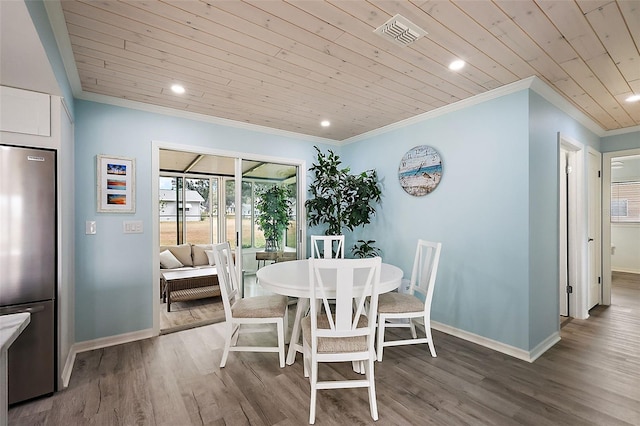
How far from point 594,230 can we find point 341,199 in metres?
3.37

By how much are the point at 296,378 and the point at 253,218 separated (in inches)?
84.6

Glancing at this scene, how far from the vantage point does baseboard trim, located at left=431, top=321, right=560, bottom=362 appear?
2545 millimetres

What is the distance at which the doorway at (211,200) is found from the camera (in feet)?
11.4

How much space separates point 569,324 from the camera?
3367 millimetres

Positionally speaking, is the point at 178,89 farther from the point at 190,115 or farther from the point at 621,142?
the point at 621,142

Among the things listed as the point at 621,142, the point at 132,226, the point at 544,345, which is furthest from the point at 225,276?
the point at 621,142

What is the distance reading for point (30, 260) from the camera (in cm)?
197

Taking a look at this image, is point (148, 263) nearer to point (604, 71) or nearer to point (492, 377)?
point (492, 377)

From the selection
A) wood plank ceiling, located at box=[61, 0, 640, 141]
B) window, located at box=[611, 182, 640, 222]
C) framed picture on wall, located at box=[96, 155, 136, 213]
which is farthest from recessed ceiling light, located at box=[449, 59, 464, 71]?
window, located at box=[611, 182, 640, 222]

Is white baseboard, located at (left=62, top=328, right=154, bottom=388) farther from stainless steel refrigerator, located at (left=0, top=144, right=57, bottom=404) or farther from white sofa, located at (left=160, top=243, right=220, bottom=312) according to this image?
white sofa, located at (left=160, top=243, right=220, bottom=312)

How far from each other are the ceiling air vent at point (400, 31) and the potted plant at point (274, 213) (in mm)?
2581

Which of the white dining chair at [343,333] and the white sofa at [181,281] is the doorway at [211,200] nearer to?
the white sofa at [181,281]

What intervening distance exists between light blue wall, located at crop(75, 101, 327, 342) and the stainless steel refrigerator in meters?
0.75

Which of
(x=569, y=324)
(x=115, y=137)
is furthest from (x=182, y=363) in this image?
(x=569, y=324)
